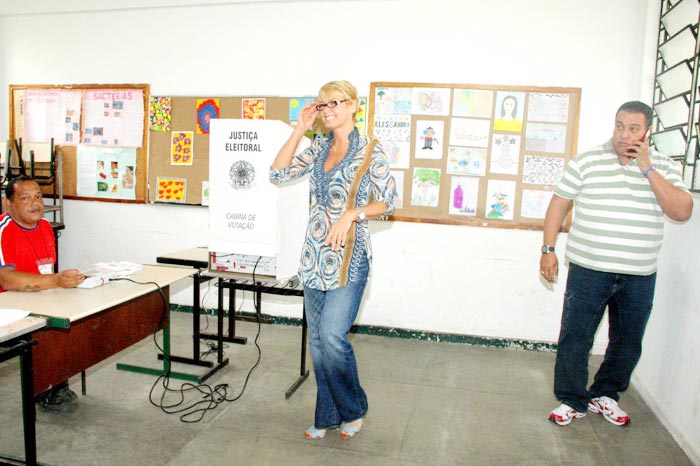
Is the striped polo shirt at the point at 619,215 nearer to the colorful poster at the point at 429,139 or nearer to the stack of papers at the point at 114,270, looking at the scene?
the colorful poster at the point at 429,139

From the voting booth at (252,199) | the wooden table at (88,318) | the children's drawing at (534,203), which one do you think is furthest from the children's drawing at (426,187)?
the wooden table at (88,318)

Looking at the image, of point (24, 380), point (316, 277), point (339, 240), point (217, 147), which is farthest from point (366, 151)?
point (24, 380)

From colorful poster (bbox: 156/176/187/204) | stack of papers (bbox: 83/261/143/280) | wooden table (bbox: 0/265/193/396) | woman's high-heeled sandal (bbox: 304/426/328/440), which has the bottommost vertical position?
woman's high-heeled sandal (bbox: 304/426/328/440)

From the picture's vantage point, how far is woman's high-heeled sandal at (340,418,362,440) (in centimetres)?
239

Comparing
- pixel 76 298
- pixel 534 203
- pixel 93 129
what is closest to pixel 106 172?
→ pixel 93 129

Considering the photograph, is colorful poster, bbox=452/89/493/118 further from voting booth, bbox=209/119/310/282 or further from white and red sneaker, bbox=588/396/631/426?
white and red sneaker, bbox=588/396/631/426

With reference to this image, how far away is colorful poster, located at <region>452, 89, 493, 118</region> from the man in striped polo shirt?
48.8 inches

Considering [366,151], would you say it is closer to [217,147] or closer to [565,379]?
[217,147]

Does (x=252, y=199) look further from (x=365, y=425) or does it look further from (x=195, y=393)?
(x=365, y=425)

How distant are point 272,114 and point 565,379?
2804mm

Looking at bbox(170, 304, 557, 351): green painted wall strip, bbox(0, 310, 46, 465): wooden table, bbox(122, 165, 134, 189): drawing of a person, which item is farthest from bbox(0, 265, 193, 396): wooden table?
bbox(122, 165, 134, 189): drawing of a person

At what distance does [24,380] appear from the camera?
1791 millimetres

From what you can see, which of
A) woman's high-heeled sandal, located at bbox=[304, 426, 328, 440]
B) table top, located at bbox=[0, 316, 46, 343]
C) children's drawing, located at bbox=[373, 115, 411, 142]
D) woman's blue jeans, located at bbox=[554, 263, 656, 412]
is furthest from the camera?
children's drawing, located at bbox=[373, 115, 411, 142]

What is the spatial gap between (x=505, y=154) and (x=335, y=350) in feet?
7.32
